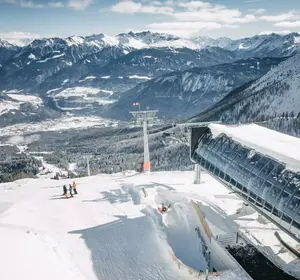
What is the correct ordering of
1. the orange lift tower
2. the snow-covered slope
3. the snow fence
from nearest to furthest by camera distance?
the snow fence < the snow-covered slope < the orange lift tower

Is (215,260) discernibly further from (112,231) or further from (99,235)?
(99,235)

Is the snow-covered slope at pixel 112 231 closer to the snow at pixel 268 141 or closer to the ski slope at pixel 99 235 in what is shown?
the ski slope at pixel 99 235

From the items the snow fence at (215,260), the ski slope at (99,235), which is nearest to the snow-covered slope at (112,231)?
the ski slope at (99,235)

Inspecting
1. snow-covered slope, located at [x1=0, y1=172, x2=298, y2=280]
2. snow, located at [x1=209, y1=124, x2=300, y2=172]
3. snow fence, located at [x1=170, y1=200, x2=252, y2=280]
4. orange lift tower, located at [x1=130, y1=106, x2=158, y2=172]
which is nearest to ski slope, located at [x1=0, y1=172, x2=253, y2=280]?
snow-covered slope, located at [x1=0, y1=172, x2=298, y2=280]

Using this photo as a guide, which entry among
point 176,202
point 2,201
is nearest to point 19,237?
point 2,201

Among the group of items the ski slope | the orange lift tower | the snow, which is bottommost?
the ski slope

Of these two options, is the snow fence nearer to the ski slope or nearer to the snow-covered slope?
the snow-covered slope

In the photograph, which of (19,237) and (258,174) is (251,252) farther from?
(19,237)
